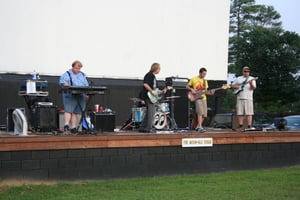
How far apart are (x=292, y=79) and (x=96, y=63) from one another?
62.7ft

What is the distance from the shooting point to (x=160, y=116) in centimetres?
1025

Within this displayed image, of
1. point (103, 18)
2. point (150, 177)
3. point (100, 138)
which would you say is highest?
point (103, 18)

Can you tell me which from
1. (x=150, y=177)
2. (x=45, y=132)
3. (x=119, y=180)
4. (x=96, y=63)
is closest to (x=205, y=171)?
(x=150, y=177)

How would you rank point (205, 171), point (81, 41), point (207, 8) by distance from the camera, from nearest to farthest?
1. point (205, 171)
2. point (81, 41)
3. point (207, 8)

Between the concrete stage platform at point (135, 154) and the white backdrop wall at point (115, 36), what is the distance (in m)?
3.24

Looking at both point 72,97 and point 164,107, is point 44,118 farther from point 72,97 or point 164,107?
point 164,107

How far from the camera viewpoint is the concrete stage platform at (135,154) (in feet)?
26.2

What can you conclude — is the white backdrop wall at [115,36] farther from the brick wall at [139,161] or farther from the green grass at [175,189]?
the green grass at [175,189]

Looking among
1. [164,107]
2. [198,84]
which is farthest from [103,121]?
[198,84]

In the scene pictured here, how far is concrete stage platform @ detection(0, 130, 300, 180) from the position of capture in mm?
7980

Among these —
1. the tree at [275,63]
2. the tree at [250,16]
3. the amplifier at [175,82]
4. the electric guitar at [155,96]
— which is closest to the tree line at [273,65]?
the tree at [275,63]

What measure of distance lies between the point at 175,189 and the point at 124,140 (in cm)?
138

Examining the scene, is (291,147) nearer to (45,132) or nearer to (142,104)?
(142,104)

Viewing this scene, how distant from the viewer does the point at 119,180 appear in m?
8.74
